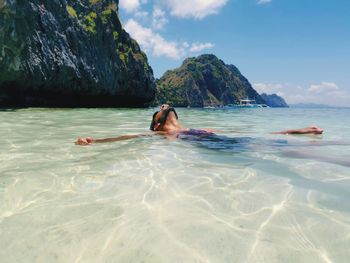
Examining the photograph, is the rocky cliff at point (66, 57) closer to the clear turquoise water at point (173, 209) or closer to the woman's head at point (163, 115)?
the woman's head at point (163, 115)

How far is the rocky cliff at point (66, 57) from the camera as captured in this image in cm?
2339

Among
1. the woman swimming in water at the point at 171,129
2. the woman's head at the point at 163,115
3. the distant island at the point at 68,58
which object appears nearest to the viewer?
the woman swimming in water at the point at 171,129

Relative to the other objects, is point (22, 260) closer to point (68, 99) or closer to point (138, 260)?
point (138, 260)

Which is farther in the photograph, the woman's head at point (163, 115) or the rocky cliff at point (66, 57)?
the rocky cliff at point (66, 57)

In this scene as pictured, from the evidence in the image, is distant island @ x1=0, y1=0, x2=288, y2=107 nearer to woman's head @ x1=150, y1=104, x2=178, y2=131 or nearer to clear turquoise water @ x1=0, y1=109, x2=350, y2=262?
woman's head @ x1=150, y1=104, x2=178, y2=131

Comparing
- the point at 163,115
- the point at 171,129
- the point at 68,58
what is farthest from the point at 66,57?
the point at 171,129

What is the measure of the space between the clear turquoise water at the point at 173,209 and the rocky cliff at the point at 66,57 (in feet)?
72.5

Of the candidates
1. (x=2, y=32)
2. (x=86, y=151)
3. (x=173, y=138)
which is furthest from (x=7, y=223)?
(x=2, y=32)

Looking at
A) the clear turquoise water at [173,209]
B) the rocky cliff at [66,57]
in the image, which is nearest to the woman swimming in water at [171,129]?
the clear turquoise water at [173,209]

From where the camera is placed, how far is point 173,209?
2414 mm

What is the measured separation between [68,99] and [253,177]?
Answer: 1265 inches

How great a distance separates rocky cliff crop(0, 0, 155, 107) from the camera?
921 inches

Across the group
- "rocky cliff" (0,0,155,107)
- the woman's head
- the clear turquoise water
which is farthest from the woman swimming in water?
"rocky cliff" (0,0,155,107)

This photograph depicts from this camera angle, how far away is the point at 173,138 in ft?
20.9
